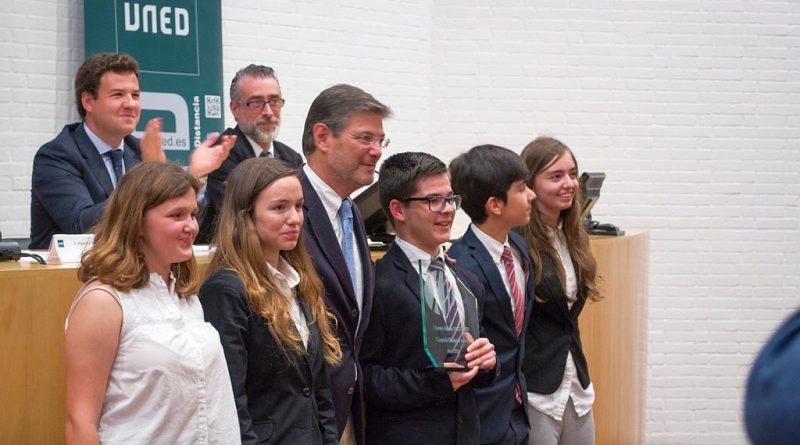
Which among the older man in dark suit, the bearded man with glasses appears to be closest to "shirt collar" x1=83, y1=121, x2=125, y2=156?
the bearded man with glasses

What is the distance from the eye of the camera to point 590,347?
4348 millimetres

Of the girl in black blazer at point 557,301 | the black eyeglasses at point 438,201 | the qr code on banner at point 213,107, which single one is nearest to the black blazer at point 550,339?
the girl in black blazer at point 557,301

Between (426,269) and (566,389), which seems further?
(566,389)

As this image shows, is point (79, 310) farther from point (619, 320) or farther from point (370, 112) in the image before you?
point (619, 320)

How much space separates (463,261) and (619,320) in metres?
1.46

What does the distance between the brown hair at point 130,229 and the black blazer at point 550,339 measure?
1.50m

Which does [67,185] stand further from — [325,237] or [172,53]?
[172,53]

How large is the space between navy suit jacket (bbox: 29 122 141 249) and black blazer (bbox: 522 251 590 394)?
155 cm

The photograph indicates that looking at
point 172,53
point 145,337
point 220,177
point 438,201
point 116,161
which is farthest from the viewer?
point 172,53

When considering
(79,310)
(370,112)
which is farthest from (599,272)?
(79,310)

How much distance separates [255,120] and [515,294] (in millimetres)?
1420

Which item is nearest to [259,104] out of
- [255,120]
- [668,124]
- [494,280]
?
[255,120]

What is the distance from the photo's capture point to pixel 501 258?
3529mm

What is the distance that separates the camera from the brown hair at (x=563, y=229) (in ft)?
12.3
